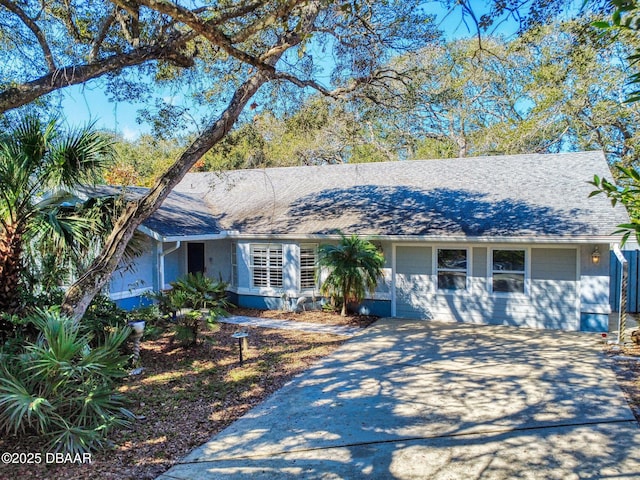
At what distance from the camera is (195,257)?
1512 cm

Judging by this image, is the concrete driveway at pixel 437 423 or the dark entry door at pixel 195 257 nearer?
the concrete driveway at pixel 437 423

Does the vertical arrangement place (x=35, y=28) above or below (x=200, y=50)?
below

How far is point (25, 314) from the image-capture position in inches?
240

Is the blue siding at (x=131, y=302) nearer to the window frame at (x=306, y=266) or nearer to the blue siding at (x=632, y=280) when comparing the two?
the window frame at (x=306, y=266)

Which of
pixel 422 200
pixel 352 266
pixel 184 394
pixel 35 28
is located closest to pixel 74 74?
pixel 35 28

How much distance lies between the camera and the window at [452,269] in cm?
1097

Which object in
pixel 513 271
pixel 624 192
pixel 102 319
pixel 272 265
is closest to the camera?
pixel 624 192

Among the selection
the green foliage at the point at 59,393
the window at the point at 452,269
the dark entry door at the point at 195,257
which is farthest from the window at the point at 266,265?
the green foliage at the point at 59,393

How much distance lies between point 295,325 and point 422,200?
5511 mm

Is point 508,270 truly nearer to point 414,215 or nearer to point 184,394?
point 414,215

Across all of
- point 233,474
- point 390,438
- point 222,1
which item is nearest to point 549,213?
point 390,438

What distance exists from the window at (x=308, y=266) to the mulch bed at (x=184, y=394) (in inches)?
98.4

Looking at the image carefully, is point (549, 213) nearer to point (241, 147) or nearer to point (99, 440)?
point (241, 147)

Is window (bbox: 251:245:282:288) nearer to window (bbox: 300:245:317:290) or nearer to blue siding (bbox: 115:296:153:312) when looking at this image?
window (bbox: 300:245:317:290)
